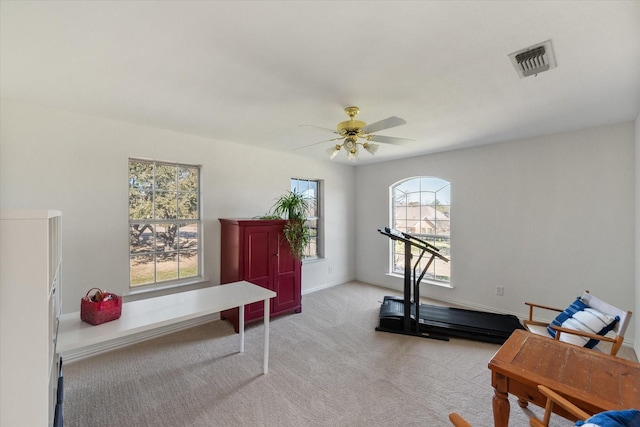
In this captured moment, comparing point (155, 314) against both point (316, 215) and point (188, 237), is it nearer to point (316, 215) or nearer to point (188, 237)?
point (188, 237)

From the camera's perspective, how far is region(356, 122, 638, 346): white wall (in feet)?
10.2

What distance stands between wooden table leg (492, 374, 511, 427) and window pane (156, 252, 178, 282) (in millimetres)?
3622

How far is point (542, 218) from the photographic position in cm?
360

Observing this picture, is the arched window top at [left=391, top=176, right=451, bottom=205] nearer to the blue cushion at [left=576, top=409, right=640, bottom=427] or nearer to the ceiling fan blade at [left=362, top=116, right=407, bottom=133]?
the ceiling fan blade at [left=362, top=116, right=407, bottom=133]

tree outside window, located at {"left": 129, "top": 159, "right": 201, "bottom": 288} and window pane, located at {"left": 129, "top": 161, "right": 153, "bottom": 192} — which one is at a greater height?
window pane, located at {"left": 129, "top": 161, "right": 153, "bottom": 192}

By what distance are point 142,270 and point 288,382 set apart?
2330 millimetres

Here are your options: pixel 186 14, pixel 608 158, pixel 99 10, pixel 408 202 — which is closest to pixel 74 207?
pixel 99 10

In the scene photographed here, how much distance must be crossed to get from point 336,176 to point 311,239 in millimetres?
1426

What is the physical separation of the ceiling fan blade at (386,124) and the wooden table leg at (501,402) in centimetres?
185

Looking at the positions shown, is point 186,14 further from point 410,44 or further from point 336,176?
point 336,176

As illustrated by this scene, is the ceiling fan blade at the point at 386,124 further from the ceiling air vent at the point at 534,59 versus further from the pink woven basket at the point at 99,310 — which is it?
the pink woven basket at the point at 99,310

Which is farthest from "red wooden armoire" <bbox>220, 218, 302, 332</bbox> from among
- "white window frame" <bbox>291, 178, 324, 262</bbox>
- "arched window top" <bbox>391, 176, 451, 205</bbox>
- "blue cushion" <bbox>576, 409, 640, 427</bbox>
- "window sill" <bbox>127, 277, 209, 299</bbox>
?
"blue cushion" <bbox>576, 409, 640, 427</bbox>

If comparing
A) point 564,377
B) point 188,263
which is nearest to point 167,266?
point 188,263

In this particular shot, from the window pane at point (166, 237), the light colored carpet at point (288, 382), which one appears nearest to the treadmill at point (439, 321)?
the light colored carpet at point (288, 382)
